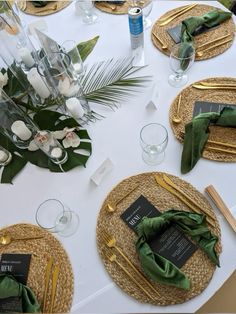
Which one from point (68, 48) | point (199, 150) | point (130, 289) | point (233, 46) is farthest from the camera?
point (68, 48)

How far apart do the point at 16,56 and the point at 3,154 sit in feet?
1.48

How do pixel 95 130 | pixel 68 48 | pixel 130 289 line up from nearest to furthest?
pixel 130 289 < pixel 95 130 < pixel 68 48

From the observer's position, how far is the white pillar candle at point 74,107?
1.08 metres

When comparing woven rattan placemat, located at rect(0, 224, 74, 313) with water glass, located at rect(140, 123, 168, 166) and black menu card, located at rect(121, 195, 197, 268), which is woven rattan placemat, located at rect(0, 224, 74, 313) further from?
water glass, located at rect(140, 123, 168, 166)

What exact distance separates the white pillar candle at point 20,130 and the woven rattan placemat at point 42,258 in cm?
30

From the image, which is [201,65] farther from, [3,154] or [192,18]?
[3,154]

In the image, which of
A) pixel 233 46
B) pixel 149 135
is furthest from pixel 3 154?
pixel 233 46

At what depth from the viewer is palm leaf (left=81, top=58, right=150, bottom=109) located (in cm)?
116

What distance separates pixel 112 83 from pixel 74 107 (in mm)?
189

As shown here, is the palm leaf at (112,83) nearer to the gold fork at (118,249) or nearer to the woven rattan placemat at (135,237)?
the woven rattan placemat at (135,237)

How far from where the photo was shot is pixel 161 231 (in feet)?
2.85

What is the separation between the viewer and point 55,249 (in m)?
0.90

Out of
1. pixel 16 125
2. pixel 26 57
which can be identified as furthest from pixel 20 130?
pixel 26 57

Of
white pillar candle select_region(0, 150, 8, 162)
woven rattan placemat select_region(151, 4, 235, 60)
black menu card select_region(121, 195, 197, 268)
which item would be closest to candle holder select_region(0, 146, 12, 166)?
white pillar candle select_region(0, 150, 8, 162)
